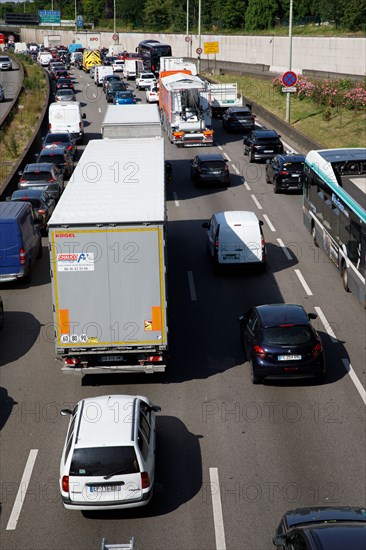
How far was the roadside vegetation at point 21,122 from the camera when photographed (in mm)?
44469

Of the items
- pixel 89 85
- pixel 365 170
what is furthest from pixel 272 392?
pixel 89 85

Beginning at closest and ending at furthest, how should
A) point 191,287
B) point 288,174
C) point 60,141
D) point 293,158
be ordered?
point 191,287, point 293,158, point 288,174, point 60,141

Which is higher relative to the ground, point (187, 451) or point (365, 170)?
point (365, 170)

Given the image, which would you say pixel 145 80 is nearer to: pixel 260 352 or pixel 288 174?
pixel 288 174

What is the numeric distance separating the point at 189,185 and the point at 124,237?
22.3m

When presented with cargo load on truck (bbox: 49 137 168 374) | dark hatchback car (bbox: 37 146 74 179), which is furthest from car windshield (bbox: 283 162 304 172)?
cargo load on truck (bbox: 49 137 168 374)

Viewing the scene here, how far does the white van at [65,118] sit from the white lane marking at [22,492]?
35142 mm

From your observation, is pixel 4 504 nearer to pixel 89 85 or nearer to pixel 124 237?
pixel 124 237

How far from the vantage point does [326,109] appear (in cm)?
5441

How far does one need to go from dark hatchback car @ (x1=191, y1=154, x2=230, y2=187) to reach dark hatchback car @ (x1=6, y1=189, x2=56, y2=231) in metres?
8.24

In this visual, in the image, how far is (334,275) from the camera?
25328mm

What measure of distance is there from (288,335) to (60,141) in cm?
2922

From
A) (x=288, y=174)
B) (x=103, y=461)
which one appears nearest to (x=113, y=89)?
(x=288, y=174)

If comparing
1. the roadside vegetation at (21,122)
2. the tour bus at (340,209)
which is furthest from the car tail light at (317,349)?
the roadside vegetation at (21,122)
